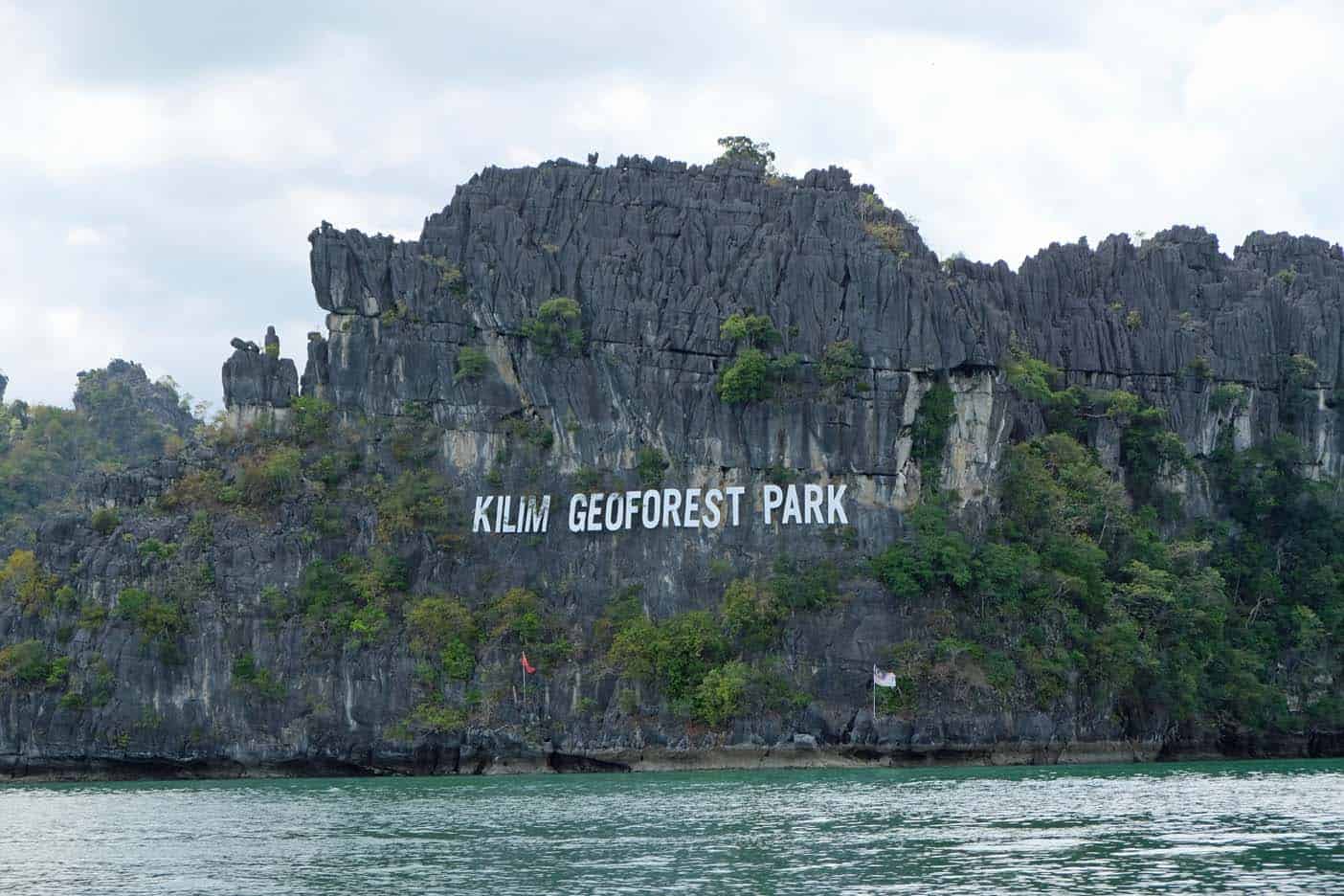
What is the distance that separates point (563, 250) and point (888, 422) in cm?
1566

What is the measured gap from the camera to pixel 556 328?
7919 centimetres

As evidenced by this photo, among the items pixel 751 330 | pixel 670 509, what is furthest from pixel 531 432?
pixel 751 330

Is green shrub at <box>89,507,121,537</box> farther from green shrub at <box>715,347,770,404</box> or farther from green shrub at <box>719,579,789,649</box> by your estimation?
green shrub at <box>719,579,789,649</box>

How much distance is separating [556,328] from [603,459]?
565 cm

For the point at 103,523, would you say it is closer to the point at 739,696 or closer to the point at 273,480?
the point at 273,480

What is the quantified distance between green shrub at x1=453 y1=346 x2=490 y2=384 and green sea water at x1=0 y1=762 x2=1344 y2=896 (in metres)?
22.7

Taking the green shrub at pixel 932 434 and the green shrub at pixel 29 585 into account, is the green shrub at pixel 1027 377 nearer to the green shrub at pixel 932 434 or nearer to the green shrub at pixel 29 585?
the green shrub at pixel 932 434

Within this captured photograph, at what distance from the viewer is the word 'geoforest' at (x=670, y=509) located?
7656 cm

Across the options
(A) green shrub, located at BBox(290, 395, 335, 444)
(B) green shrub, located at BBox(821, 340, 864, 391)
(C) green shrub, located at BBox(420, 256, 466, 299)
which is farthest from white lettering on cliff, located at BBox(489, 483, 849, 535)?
(C) green shrub, located at BBox(420, 256, 466, 299)

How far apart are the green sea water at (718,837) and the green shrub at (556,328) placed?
22232mm

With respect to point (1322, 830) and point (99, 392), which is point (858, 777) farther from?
point (99, 392)

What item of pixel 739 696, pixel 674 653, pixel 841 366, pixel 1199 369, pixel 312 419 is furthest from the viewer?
pixel 1199 369

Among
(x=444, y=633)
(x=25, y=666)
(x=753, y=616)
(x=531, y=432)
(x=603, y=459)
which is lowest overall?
(x=25, y=666)

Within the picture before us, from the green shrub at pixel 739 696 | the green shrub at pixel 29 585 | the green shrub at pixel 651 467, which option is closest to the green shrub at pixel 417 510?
the green shrub at pixel 651 467
